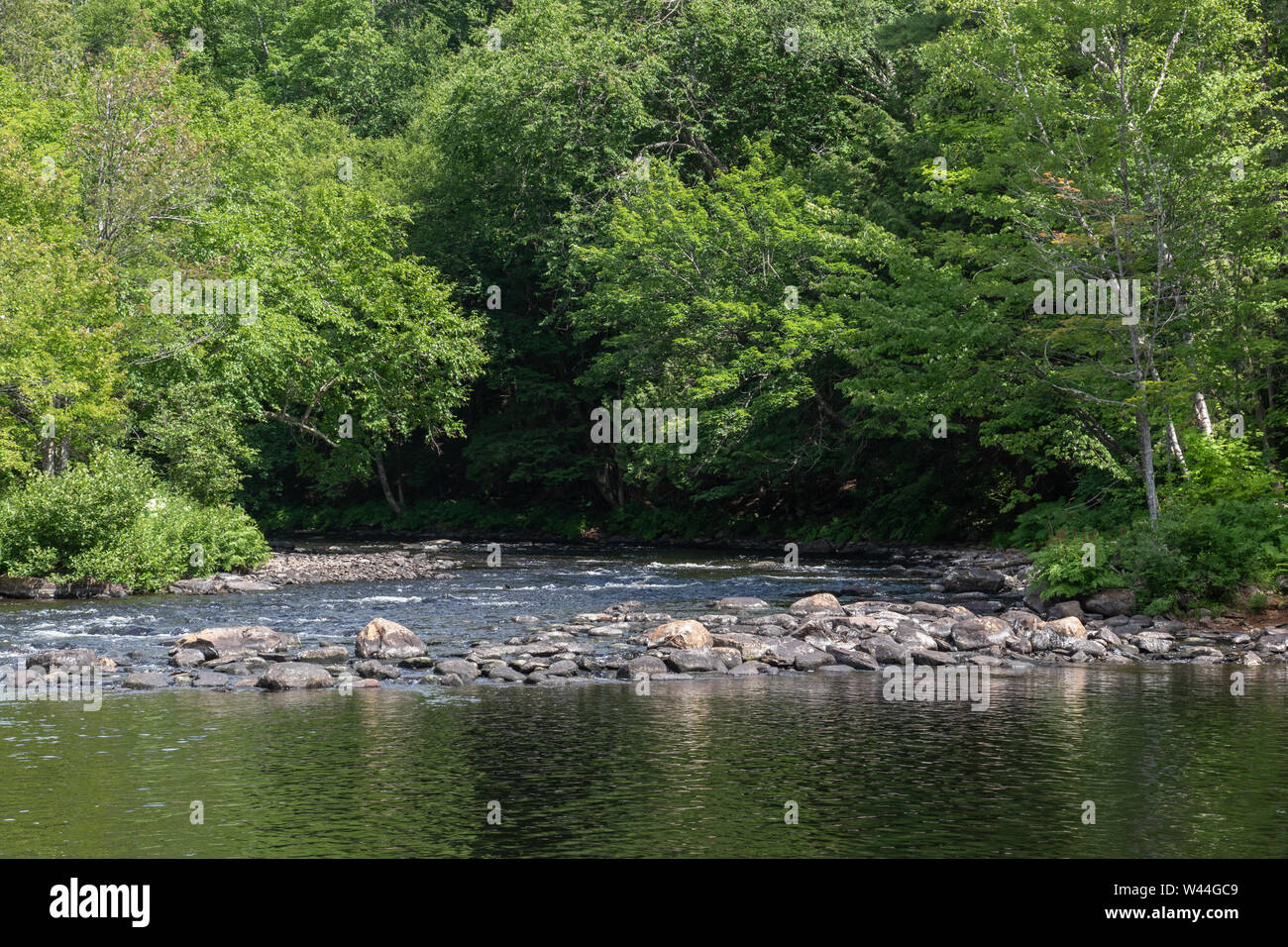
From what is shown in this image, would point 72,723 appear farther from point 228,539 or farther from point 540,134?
point 540,134

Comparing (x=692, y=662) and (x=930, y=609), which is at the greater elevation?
(x=930, y=609)

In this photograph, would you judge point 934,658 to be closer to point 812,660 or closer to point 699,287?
point 812,660

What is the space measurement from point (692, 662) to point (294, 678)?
5660 mm

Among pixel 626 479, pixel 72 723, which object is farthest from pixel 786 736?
pixel 626 479

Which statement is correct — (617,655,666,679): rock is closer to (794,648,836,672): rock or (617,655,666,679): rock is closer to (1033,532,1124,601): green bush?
(794,648,836,672): rock

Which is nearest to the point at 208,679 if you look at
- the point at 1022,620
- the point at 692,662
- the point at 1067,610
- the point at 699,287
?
the point at 692,662

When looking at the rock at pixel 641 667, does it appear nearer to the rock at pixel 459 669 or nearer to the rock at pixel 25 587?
the rock at pixel 459 669

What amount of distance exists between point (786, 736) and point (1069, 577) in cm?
1203

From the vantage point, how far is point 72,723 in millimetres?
14039

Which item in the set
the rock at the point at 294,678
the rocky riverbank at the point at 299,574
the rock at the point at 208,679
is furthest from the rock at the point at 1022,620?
the rocky riverbank at the point at 299,574

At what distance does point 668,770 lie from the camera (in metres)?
11.8

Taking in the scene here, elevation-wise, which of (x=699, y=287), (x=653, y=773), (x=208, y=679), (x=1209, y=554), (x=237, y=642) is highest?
(x=699, y=287)

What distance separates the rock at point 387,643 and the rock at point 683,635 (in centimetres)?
367

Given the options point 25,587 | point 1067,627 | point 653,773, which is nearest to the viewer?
point 653,773
